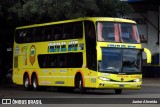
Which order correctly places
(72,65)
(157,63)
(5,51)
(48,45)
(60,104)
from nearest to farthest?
(60,104) → (72,65) → (48,45) → (5,51) → (157,63)

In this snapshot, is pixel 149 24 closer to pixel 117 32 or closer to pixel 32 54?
pixel 32 54

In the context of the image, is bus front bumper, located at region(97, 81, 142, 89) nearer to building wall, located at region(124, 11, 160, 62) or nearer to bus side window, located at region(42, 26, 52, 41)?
bus side window, located at region(42, 26, 52, 41)

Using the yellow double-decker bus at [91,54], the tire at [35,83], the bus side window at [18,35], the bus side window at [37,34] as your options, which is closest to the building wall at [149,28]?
the bus side window at [18,35]

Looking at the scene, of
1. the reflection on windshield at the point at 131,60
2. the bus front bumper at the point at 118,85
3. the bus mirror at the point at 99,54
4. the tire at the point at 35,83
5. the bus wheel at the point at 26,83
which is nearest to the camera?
the bus mirror at the point at 99,54

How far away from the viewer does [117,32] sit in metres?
28.0

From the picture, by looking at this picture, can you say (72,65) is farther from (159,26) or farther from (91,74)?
(159,26)

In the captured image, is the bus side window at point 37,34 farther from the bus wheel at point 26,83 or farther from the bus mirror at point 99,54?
the bus mirror at point 99,54

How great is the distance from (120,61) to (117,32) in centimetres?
166

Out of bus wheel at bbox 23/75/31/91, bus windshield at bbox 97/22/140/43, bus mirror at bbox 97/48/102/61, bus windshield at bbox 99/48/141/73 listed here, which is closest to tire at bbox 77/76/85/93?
bus windshield at bbox 99/48/141/73

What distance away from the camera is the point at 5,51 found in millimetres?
45312

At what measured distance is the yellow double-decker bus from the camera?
27.5 metres

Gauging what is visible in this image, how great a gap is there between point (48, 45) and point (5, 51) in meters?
14.1

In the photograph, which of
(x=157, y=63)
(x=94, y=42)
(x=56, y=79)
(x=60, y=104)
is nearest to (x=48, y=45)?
(x=56, y=79)

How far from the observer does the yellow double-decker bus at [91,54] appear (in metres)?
27.5
